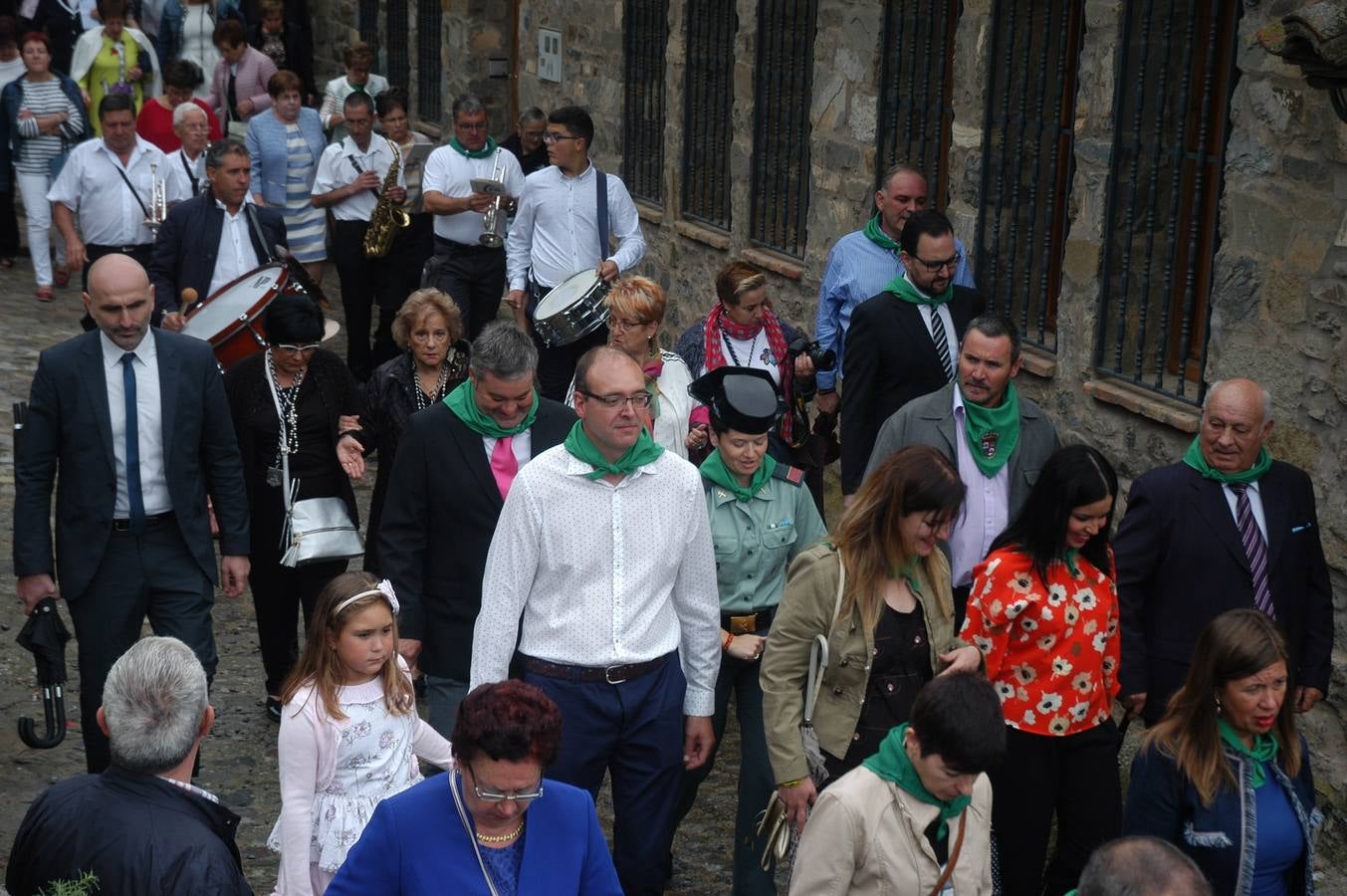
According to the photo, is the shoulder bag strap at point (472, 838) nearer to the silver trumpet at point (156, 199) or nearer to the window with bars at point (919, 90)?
the window with bars at point (919, 90)

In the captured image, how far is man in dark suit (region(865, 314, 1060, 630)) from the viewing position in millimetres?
6063

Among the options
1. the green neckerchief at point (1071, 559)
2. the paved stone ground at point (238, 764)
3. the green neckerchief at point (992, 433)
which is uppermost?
the green neckerchief at point (992, 433)

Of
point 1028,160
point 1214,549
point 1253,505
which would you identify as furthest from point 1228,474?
point 1028,160

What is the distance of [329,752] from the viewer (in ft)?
16.6

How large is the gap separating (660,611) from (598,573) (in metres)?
0.24

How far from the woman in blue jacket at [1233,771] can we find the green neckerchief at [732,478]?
61.0 inches

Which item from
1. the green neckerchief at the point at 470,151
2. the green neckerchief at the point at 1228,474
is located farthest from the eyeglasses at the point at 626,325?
the green neckerchief at the point at 470,151

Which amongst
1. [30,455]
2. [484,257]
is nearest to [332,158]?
[484,257]

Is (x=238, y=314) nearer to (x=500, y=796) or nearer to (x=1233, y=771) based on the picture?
(x=500, y=796)

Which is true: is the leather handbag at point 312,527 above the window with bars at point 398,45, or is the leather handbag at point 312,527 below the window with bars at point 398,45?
below

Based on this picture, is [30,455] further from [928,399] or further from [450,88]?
→ [450,88]

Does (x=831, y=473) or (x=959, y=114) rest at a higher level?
(x=959, y=114)

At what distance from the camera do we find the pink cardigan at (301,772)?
16.3ft

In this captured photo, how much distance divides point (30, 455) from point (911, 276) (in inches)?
130
